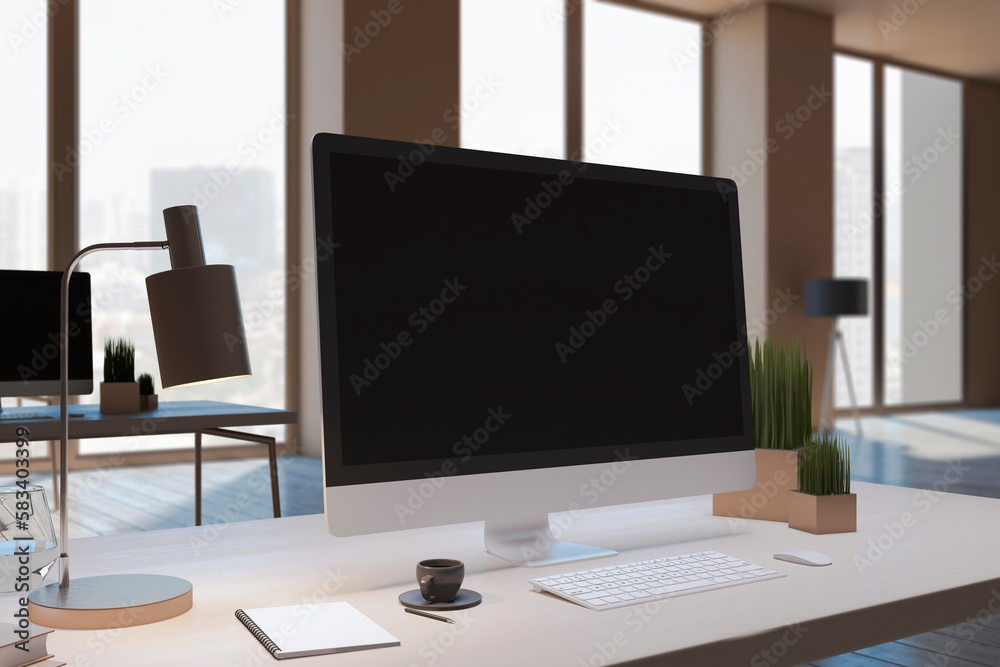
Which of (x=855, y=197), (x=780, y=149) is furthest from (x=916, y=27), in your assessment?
(x=780, y=149)

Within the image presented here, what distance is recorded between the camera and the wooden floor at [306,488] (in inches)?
93.3

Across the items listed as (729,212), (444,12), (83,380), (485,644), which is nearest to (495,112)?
(444,12)

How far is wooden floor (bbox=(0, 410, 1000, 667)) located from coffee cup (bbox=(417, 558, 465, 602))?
1.60 meters

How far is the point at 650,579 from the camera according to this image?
1.04m

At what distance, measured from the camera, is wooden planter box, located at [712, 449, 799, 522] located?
1377mm

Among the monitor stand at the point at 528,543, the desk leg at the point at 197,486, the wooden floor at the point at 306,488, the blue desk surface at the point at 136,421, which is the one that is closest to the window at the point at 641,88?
the wooden floor at the point at 306,488

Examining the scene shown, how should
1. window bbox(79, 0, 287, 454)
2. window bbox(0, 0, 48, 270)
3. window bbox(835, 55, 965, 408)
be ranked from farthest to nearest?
1. window bbox(835, 55, 965, 408)
2. window bbox(79, 0, 287, 454)
3. window bbox(0, 0, 48, 270)

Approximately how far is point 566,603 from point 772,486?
0.56 m

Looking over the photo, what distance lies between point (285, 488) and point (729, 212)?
3754mm

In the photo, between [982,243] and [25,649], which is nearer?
[25,649]

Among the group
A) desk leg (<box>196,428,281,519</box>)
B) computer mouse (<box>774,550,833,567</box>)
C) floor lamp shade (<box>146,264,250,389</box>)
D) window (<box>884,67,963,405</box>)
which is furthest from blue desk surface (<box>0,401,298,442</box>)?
window (<box>884,67,963,405</box>)

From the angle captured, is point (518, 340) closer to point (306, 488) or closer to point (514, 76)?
point (306, 488)

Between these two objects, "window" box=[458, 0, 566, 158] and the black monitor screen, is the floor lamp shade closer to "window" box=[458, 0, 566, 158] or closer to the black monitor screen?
the black monitor screen

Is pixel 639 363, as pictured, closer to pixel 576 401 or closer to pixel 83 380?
pixel 576 401
